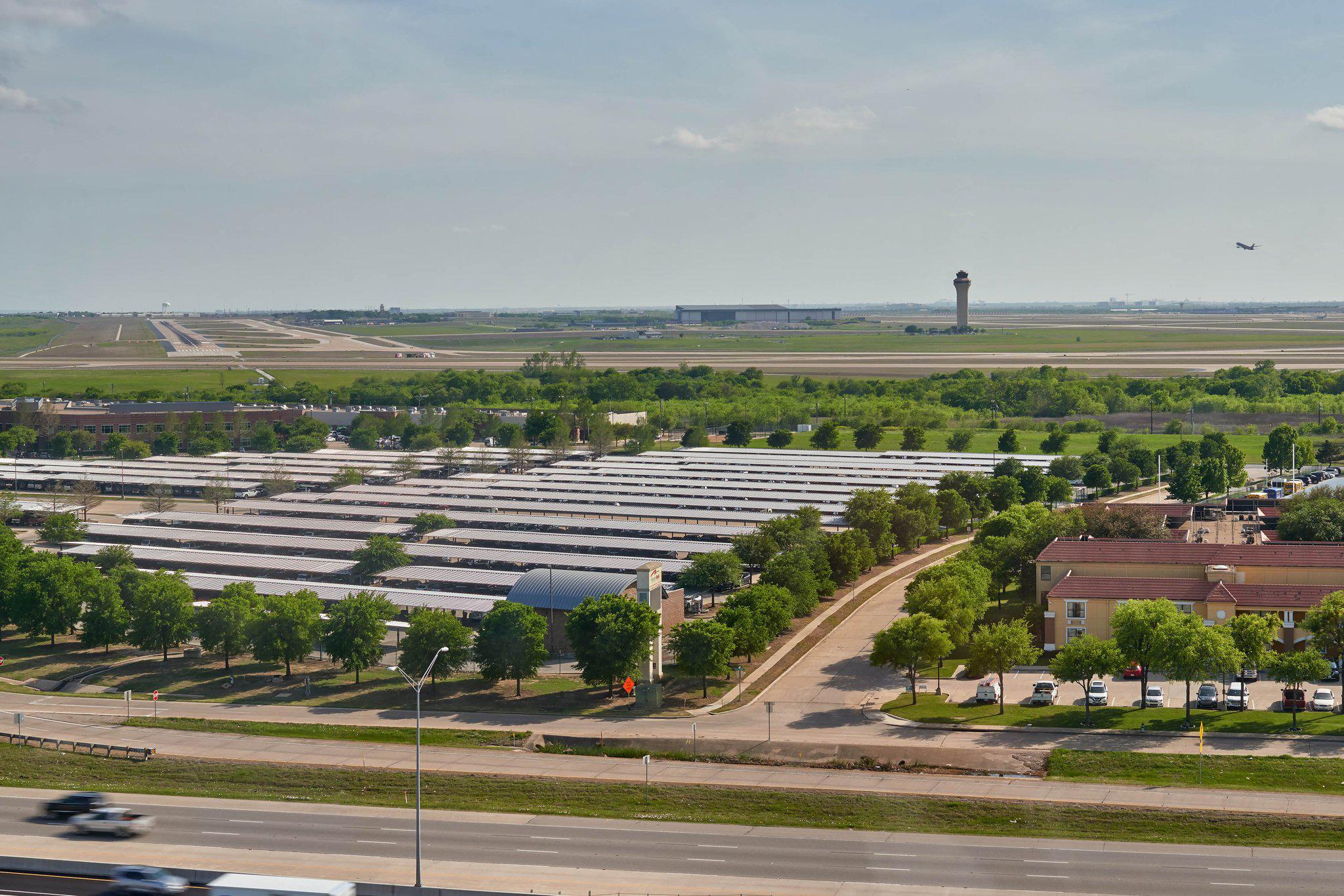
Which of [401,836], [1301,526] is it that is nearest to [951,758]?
[401,836]

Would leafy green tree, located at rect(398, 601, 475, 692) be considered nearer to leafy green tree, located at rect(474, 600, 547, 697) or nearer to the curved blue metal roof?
leafy green tree, located at rect(474, 600, 547, 697)

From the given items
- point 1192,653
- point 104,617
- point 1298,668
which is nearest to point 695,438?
point 104,617

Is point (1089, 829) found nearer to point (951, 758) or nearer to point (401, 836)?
point (951, 758)

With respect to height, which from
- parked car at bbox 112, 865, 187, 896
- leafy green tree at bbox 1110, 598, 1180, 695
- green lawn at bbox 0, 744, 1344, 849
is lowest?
green lawn at bbox 0, 744, 1344, 849

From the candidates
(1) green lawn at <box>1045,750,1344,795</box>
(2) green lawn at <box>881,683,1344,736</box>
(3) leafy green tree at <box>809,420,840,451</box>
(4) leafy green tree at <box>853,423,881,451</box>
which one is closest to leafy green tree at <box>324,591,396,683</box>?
(2) green lawn at <box>881,683,1344,736</box>

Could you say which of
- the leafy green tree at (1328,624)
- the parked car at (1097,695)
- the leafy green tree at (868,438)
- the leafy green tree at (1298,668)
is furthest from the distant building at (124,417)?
the leafy green tree at (1298,668)
